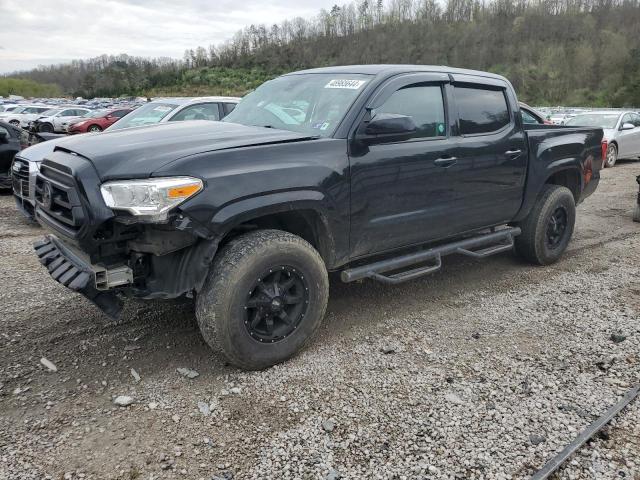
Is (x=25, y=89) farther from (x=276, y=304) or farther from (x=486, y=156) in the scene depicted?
(x=276, y=304)

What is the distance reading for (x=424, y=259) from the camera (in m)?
4.36

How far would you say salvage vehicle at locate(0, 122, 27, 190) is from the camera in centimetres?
906

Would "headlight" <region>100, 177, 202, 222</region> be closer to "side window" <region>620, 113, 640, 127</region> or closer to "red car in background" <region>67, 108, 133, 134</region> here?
"side window" <region>620, 113, 640, 127</region>

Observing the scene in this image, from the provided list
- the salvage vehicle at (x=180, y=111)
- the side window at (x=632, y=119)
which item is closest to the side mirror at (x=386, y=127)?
the salvage vehicle at (x=180, y=111)

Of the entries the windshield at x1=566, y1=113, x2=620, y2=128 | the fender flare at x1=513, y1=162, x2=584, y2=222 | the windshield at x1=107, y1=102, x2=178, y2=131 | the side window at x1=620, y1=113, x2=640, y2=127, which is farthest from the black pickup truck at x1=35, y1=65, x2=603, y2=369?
the side window at x1=620, y1=113, x2=640, y2=127

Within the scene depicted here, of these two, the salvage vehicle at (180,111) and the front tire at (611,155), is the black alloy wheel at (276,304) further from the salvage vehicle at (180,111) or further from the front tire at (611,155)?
the front tire at (611,155)

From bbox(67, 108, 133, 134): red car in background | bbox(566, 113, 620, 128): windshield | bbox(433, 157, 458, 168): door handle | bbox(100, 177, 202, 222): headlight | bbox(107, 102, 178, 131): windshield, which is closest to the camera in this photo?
bbox(100, 177, 202, 222): headlight

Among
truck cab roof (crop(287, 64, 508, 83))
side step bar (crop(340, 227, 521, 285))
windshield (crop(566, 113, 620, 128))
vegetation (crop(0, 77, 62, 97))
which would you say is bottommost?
side step bar (crop(340, 227, 521, 285))

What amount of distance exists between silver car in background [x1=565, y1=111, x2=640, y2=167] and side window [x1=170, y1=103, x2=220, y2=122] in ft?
32.1

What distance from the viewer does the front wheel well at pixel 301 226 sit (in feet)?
11.5

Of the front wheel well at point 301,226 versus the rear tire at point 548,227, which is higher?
the front wheel well at point 301,226

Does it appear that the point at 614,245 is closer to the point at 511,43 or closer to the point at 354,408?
the point at 354,408

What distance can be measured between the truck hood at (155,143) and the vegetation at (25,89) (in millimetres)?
96051

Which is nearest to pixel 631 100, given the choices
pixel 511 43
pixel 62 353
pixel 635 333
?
pixel 511 43
